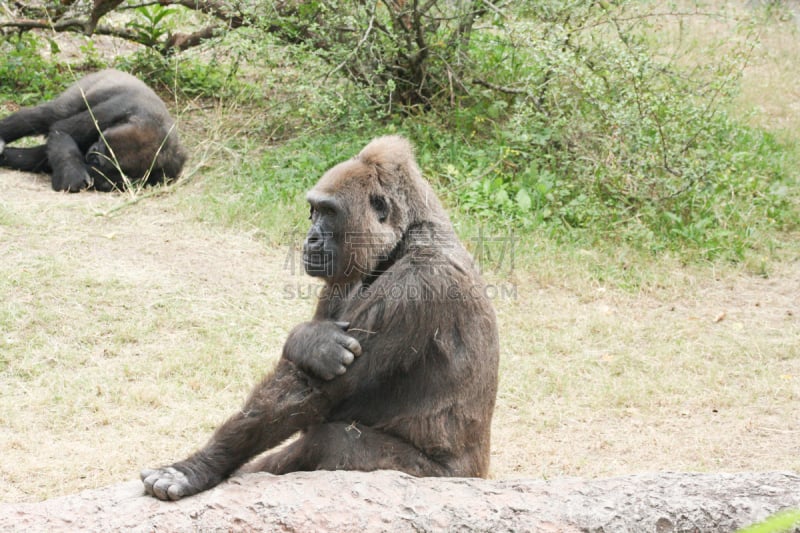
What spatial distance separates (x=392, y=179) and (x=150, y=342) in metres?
3.02

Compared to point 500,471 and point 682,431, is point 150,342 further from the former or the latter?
point 682,431

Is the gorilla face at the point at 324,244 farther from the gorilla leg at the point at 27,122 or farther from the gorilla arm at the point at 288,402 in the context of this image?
the gorilla leg at the point at 27,122

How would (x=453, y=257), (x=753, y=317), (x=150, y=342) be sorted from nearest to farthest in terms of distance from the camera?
(x=453, y=257)
(x=150, y=342)
(x=753, y=317)

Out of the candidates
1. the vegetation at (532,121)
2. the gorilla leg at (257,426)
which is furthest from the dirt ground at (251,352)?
the gorilla leg at (257,426)

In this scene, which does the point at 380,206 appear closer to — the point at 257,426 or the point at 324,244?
the point at 324,244

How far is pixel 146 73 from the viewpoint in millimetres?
10992

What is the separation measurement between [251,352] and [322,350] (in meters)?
2.86

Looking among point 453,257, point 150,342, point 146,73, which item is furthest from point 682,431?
point 146,73

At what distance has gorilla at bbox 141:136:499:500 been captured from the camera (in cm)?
336

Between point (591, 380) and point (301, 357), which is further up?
point (301, 357)

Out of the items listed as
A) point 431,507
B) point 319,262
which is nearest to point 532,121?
point 319,262

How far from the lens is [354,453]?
3.52 metres

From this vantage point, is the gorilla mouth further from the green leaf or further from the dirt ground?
the green leaf

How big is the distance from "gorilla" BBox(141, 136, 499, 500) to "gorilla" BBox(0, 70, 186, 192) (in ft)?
18.5
